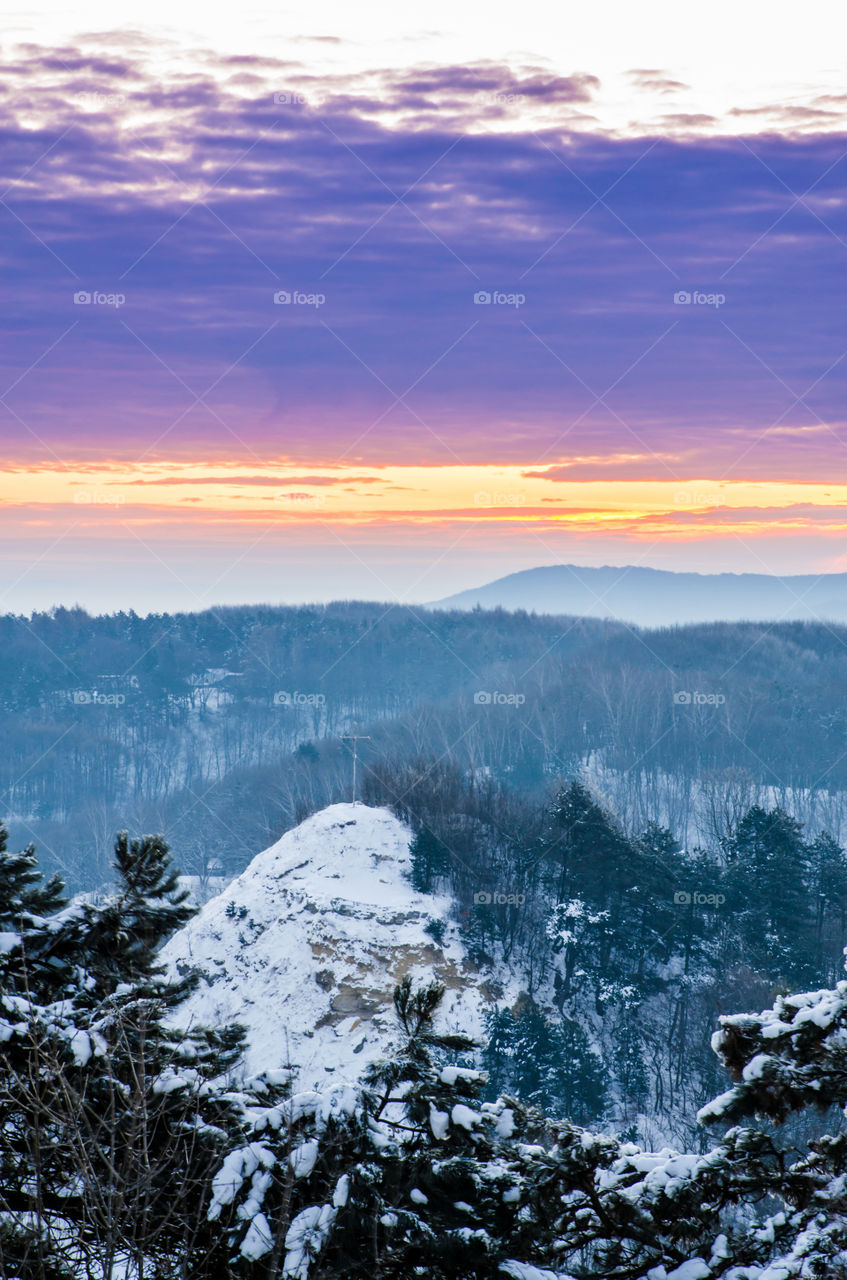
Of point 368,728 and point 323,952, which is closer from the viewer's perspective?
point 323,952

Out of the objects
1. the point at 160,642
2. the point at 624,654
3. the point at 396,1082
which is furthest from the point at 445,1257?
the point at 160,642

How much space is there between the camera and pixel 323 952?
173ft

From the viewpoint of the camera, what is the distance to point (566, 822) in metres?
54.0

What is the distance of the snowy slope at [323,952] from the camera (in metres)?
47.7

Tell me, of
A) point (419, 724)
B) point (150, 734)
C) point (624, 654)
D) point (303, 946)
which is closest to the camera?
point (303, 946)

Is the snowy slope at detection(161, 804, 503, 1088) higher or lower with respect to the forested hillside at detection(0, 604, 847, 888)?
lower

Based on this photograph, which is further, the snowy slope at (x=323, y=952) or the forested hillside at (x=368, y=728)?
the forested hillside at (x=368, y=728)

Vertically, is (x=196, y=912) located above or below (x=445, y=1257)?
above

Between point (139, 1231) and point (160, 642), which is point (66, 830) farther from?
point (139, 1231)

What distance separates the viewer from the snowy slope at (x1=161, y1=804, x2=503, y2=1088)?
47.7 metres

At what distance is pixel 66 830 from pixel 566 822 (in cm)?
8782

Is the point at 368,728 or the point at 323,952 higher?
the point at 368,728

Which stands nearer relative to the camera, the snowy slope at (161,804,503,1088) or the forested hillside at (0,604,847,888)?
the snowy slope at (161,804,503,1088)

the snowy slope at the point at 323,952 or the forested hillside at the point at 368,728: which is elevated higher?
the forested hillside at the point at 368,728
